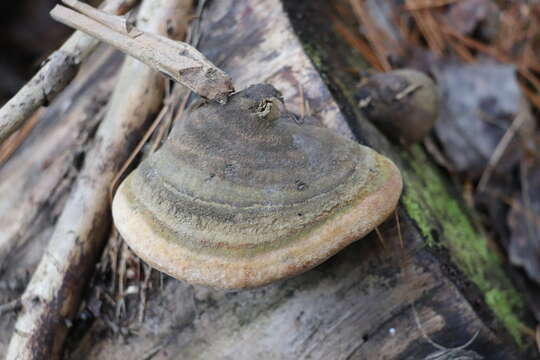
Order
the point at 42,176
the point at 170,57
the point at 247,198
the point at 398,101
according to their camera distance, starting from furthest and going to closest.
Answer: the point at 42,176
the point at 398,101
the point at 170,57
the point at 247,198

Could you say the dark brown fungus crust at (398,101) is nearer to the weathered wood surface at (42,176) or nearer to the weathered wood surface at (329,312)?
the weathered wood surface at (329,312)

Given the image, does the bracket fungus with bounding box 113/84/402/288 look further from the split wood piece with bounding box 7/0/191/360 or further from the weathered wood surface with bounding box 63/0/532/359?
the split wood piece with bounding box 7/0/191/360

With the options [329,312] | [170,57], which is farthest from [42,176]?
[329,312]

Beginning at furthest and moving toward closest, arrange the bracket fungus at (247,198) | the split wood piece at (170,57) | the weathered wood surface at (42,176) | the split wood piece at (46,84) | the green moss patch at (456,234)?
the weathered wood surface at (42,176), the green moss patch at (456,234), the split wood piece at (46,84), the split wood piece at (170,57), the bracket fungus at (247,198)

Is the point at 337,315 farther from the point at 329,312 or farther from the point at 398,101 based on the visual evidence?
the point at 398,101

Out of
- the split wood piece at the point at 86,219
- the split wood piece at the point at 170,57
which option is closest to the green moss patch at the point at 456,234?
the split wood piece at the point at 170,57

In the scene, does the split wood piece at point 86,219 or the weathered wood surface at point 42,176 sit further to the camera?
the weathered wood surface at point 42,176

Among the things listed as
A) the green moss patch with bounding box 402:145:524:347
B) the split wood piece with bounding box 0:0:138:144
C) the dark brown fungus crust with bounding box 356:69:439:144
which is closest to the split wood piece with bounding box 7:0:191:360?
the split wood piece with bounding box 0:0:138:144
